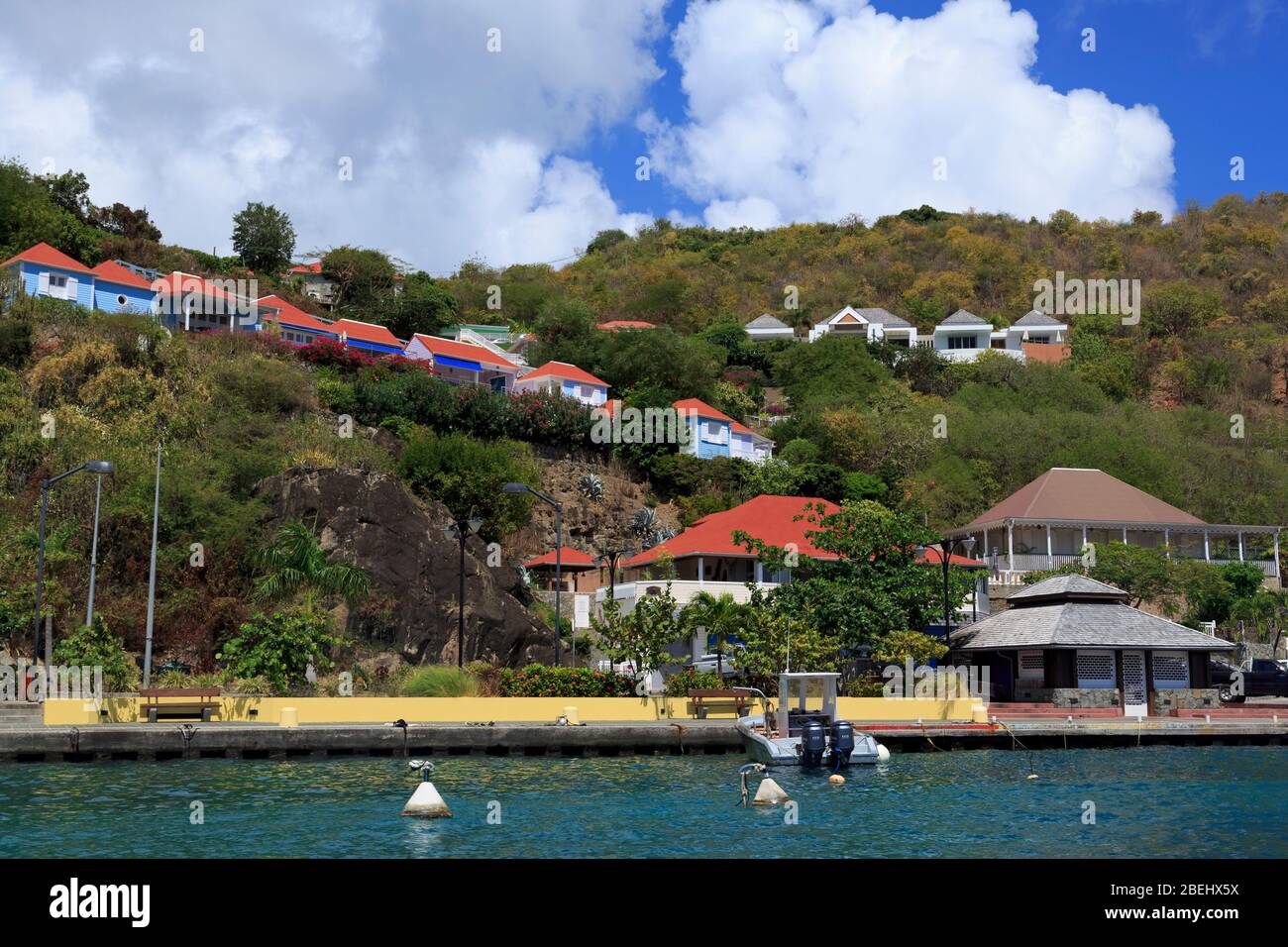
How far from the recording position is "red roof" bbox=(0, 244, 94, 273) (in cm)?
5650

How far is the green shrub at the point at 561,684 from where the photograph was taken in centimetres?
3219

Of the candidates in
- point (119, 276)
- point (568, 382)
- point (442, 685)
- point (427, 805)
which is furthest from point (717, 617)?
point (119, 276)

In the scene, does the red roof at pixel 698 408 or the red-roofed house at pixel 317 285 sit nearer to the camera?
the red roof at pixel 698 408

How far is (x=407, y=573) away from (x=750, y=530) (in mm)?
14434

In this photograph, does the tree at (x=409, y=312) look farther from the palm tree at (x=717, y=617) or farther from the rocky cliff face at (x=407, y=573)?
the palm tree at (x=717, y=617)

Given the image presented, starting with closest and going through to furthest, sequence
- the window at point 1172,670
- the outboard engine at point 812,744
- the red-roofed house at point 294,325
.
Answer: the outboard engine at point 812,744
the window at point 1172,670
the red-roofed house at point 294,325

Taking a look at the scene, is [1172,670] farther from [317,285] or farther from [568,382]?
[317,285]

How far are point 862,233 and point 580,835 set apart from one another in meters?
127

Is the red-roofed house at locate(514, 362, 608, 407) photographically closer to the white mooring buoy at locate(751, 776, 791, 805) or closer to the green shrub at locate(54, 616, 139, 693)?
the green shrub at locate(54, 616, 139, 693)

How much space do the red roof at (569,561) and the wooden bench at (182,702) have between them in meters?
20.1

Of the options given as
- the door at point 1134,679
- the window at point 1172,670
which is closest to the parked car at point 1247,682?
the window at point 1172,670

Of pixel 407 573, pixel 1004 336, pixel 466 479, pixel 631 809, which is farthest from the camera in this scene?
pixel 1004 336

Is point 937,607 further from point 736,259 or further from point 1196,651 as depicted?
point 736,259

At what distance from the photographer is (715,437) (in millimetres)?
63062
